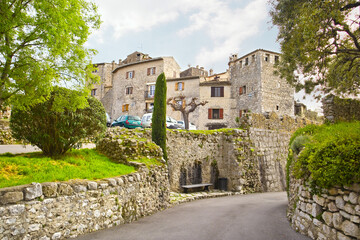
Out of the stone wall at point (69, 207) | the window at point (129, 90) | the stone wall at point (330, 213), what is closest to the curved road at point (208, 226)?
the stone wall at point (69, 207)

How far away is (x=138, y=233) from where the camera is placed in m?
7.40

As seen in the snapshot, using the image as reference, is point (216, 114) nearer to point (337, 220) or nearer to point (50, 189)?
point (337, 220)

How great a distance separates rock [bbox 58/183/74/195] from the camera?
633cm

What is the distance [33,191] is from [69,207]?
3.64ft

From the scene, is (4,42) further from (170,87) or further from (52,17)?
(170,87)

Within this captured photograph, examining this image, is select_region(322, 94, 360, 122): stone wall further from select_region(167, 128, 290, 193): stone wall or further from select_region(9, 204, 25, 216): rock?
select_region(9, 204, 25, 216): rock

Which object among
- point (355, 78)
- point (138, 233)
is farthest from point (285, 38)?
point (138, 233)

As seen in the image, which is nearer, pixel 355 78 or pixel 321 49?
pixel 321 49

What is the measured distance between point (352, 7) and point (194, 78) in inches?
1213

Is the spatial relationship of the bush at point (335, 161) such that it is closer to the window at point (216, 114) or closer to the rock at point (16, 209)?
the rock at point (16, 209)

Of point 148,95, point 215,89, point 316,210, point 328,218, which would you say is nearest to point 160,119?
point 316,210

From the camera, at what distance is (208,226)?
841cm

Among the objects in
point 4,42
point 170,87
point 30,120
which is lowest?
point 30,120

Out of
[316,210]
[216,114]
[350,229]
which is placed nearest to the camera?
[350,229]
